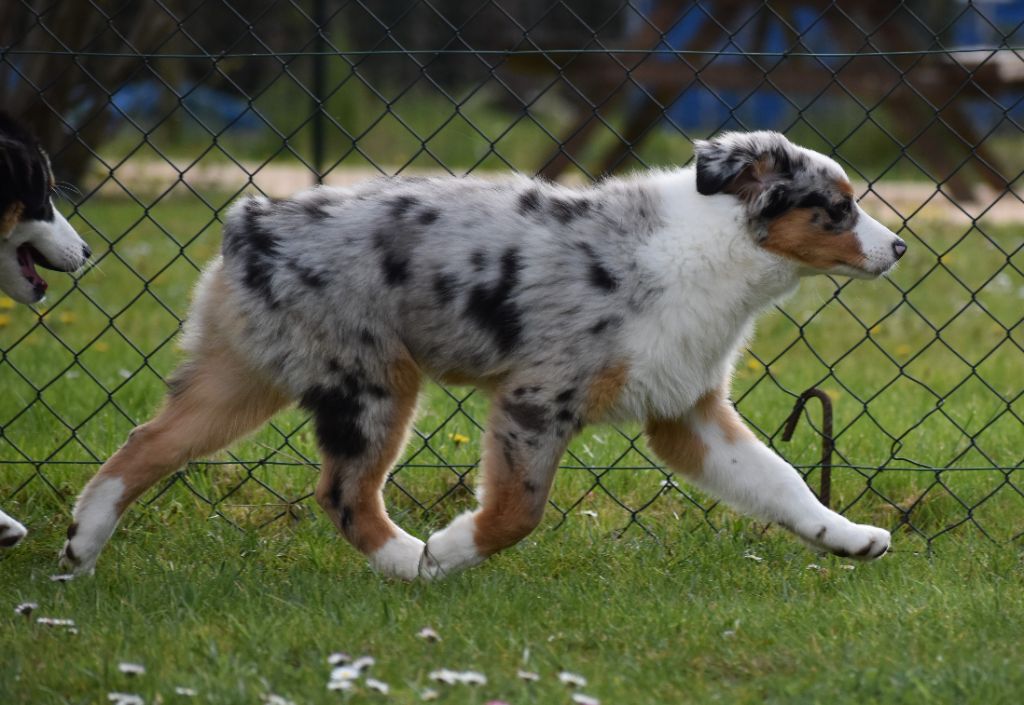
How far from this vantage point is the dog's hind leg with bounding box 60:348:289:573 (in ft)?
12.2

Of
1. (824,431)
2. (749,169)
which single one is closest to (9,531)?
(749,169)

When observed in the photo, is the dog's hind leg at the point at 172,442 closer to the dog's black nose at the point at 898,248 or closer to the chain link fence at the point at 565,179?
the chain link fence at the point at 565,179

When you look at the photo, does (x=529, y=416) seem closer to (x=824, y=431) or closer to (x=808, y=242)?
(x=808, y=242)

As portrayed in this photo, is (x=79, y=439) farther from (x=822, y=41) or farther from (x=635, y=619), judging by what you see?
(x=822, y=41)

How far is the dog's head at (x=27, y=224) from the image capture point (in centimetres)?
383

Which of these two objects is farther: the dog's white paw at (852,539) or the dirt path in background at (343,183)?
the dirt path in background at (343,183)

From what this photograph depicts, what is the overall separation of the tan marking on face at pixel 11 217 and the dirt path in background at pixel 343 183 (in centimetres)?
614

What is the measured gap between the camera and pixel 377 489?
3.68m

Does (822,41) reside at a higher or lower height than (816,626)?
higher

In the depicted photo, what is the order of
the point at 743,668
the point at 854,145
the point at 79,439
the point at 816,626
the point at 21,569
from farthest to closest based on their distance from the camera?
the point at 854,145 < the point at 79,439 < the point at 21,569 < the point at 816,626 < the point at 743,668

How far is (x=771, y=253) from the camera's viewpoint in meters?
3.66

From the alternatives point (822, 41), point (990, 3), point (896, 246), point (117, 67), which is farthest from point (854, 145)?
point (896, 246)

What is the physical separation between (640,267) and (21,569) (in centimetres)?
182

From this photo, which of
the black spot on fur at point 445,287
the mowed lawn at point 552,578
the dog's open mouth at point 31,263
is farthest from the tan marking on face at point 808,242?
the dog's open mouth at point 31,263
